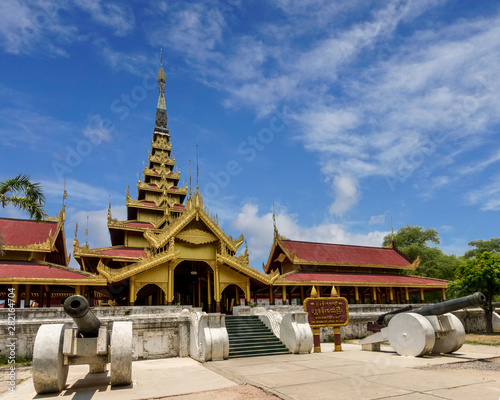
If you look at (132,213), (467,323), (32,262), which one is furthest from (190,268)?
(467,323)

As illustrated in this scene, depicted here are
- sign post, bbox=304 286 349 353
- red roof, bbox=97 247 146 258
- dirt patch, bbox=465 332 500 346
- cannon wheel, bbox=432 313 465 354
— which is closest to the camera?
cannon wheel, bbox=432 313 465 354

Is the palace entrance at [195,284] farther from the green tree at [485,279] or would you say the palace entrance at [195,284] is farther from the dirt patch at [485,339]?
the green tree at [485,279]

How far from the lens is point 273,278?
2053cm

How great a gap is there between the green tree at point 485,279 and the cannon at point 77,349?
68.4 ft

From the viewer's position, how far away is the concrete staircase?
12320 millimetres

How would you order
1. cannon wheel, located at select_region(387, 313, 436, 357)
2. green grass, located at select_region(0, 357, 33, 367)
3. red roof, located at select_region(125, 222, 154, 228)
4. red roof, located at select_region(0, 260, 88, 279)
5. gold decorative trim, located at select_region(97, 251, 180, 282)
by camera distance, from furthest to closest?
red roof, located at select_region(125, 222, 154, 228) → gold decorative trim, located at select_region(97, 251, 180, 282) → red roof, located at select_region(0, 260, 88, 279) → green grass, located at select_region(0, 357, 33, 367) → cannon wheel, located at select_region(387, 313, 436, 357)

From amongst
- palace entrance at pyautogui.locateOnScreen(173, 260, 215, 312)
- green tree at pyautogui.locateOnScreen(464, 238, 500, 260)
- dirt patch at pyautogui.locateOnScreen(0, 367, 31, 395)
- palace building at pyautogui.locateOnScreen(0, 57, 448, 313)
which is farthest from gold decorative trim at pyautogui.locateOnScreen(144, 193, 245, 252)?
green tree at pyautogui.locateOnScreen(464, 238, 500, 260)

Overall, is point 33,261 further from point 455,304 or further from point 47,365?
point 455,304

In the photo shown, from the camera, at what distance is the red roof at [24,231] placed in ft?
63.5

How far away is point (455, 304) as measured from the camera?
35.3ft

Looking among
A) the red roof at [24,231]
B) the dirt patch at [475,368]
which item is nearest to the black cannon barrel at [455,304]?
the dirt patch at [475,368]

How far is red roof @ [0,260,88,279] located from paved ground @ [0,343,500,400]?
23.7 feet

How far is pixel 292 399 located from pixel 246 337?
7.76 metres

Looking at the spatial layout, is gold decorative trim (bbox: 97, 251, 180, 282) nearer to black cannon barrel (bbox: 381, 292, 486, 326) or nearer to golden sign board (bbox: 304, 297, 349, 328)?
golden sign board (bbox: 304, 297, 349, 328)
